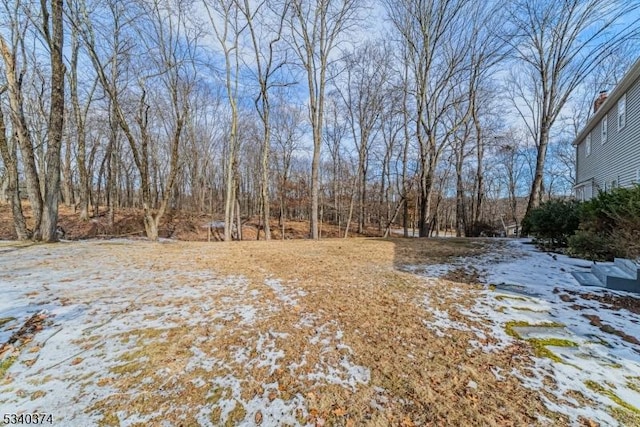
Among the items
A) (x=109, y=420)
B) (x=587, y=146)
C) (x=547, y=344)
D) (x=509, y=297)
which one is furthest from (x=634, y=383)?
(x=587, y=146)

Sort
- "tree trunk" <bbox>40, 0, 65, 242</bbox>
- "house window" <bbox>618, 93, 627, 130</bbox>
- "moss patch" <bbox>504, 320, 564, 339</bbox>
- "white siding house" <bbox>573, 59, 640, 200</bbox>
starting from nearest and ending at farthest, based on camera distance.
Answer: "moss patch" <bbox>504, 320, 564, 339</bbox>
"tree trunk" <bbox>40, 0, 65, 242</bbox>
"white siding house" <bbox>573, 59, 640, 200</bbox>
"house window" <bbox>618, 93, 627, 130</bbox>

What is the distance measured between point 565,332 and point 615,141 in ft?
37.4

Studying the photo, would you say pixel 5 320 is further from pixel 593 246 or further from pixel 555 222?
pixel 555 222

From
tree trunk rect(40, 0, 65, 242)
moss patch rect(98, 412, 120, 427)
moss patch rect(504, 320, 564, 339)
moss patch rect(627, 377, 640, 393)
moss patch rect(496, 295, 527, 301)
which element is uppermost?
tree trunk rect(40, 0, 65, 242)

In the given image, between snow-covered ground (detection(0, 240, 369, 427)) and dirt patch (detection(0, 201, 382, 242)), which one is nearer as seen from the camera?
snow-covered ground (detection(0, 240, 369, 427))

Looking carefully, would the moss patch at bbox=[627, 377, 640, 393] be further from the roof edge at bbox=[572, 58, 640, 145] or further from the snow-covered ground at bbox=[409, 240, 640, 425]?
the roof edge at bbox=[572, 58, 640, 145]

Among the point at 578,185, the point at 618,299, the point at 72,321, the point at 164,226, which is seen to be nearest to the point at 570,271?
the point at 618,299

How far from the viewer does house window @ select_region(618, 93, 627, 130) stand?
8961 millimetres

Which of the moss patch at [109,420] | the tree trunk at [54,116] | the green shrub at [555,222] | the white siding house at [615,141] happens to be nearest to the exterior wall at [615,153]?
the white siding house at [615,141]

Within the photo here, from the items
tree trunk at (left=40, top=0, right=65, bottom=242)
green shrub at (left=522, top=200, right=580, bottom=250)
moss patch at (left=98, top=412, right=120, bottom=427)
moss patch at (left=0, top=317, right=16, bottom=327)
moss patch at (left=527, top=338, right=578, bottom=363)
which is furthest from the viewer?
green shrub at (left=522, top=200, right=580, bottom=250)

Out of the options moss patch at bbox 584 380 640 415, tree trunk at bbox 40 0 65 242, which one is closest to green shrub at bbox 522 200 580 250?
moss patch at bbox 584 380 640 415

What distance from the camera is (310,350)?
8.34 feet

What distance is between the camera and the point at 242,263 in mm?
5688

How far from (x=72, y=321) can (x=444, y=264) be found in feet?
20.2
